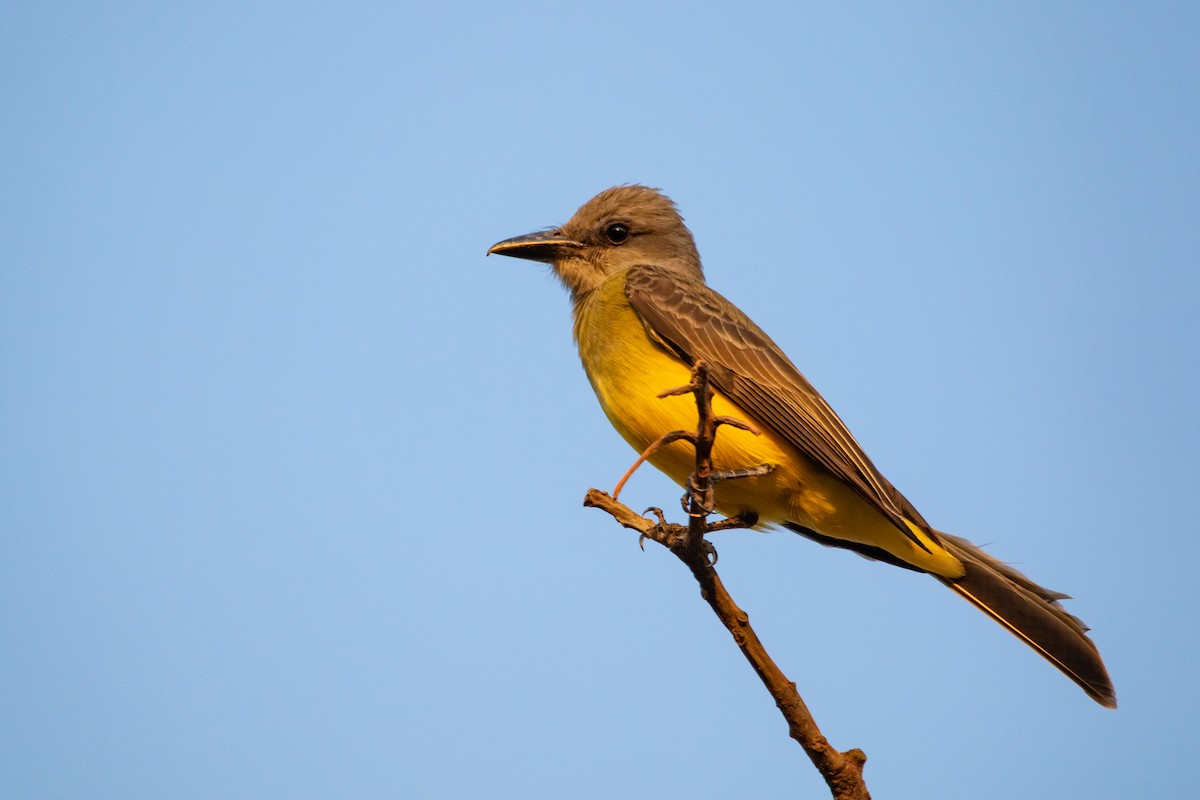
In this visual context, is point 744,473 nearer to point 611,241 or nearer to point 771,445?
point 771,445

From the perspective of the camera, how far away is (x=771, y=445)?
212 inches

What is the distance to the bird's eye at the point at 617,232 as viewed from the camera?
7.05 m

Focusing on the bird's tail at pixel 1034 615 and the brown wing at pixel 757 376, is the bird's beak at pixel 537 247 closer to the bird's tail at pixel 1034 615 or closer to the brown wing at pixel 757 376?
the brown wing at pixel 757 376

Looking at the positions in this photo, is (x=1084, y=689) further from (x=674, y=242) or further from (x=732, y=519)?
(x=674, y=242)

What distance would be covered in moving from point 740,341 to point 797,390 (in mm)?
406

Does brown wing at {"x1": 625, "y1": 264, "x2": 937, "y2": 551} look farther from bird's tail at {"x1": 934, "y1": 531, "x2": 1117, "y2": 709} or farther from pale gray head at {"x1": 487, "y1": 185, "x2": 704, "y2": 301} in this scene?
pale gray head at {"x1": 487, "y1": 185, "x2": 704, "y2": 301}

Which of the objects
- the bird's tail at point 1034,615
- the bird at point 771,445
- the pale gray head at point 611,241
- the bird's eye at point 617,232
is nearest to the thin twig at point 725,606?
the bird at point 771,445

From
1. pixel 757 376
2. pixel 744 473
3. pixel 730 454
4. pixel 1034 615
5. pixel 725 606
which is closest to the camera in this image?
pixel 725 606

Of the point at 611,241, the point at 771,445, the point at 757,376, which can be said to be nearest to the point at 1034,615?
the point at 771,445

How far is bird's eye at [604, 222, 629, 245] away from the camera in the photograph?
705 centimetres

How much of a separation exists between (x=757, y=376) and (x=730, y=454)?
2.06 ft

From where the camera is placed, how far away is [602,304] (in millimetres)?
6125

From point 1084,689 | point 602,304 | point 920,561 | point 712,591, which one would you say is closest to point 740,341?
point 602,304

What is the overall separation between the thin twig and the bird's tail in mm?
A: 1405
